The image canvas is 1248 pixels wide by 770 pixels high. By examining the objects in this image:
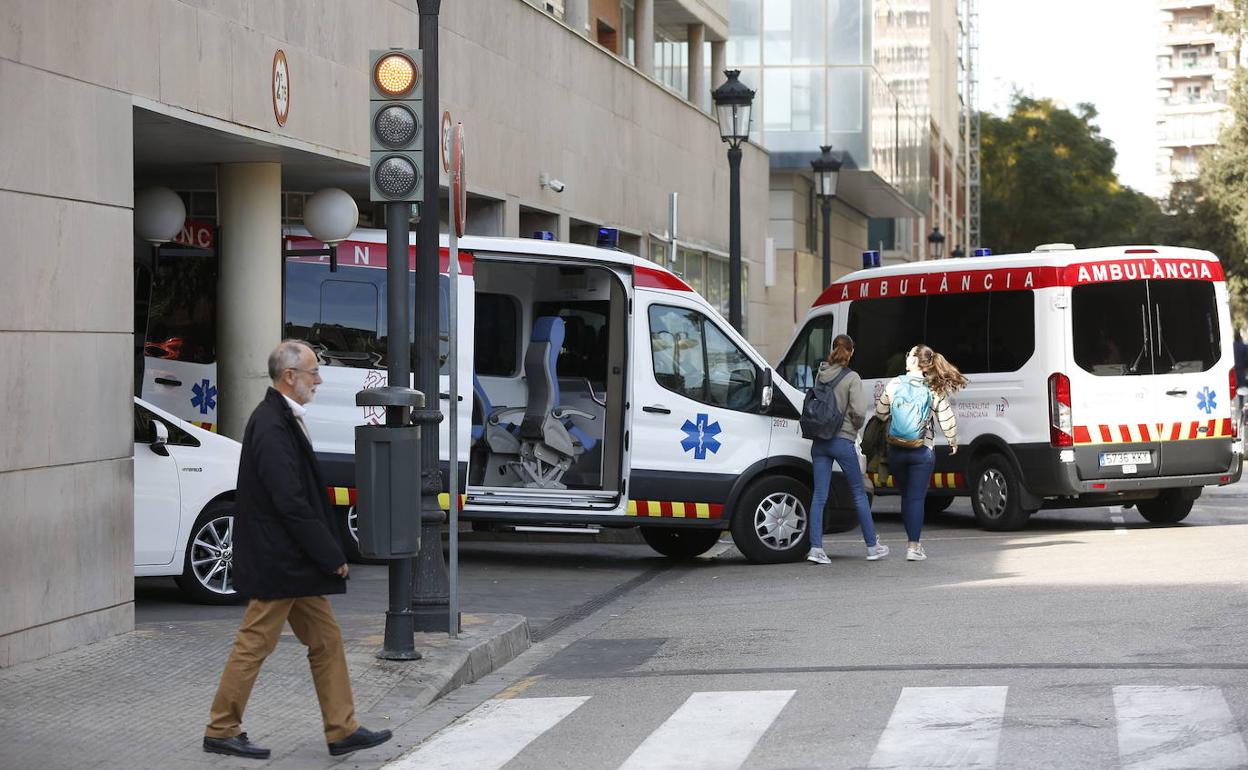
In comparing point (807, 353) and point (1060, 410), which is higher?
point (807, 353)

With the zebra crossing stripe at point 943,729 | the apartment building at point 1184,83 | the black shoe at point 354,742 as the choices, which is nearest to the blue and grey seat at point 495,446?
the zebra crossing stripe at point 943,729

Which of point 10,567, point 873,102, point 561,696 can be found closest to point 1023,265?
point 561,696

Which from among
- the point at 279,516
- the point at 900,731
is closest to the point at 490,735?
the point at 279,516

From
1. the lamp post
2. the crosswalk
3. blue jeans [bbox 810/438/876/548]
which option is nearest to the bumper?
blue jeans [bbox 810/438/876/548]

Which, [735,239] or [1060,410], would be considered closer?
[1060,410]

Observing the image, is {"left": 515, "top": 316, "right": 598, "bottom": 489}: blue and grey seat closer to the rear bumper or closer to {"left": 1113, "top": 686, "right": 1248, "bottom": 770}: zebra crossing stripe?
the rear bumper

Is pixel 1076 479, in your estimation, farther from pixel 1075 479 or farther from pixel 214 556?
pixel 214 556

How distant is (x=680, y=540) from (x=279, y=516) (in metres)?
8.62

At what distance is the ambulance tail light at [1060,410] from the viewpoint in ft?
53.5

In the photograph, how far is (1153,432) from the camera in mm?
16500

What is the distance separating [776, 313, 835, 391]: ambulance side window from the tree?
5905 centimetres

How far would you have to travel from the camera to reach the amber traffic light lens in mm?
9406

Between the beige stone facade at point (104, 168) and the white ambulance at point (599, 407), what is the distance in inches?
35.7

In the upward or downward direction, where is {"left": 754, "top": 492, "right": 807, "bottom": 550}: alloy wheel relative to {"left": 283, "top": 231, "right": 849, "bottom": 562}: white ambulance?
downward
